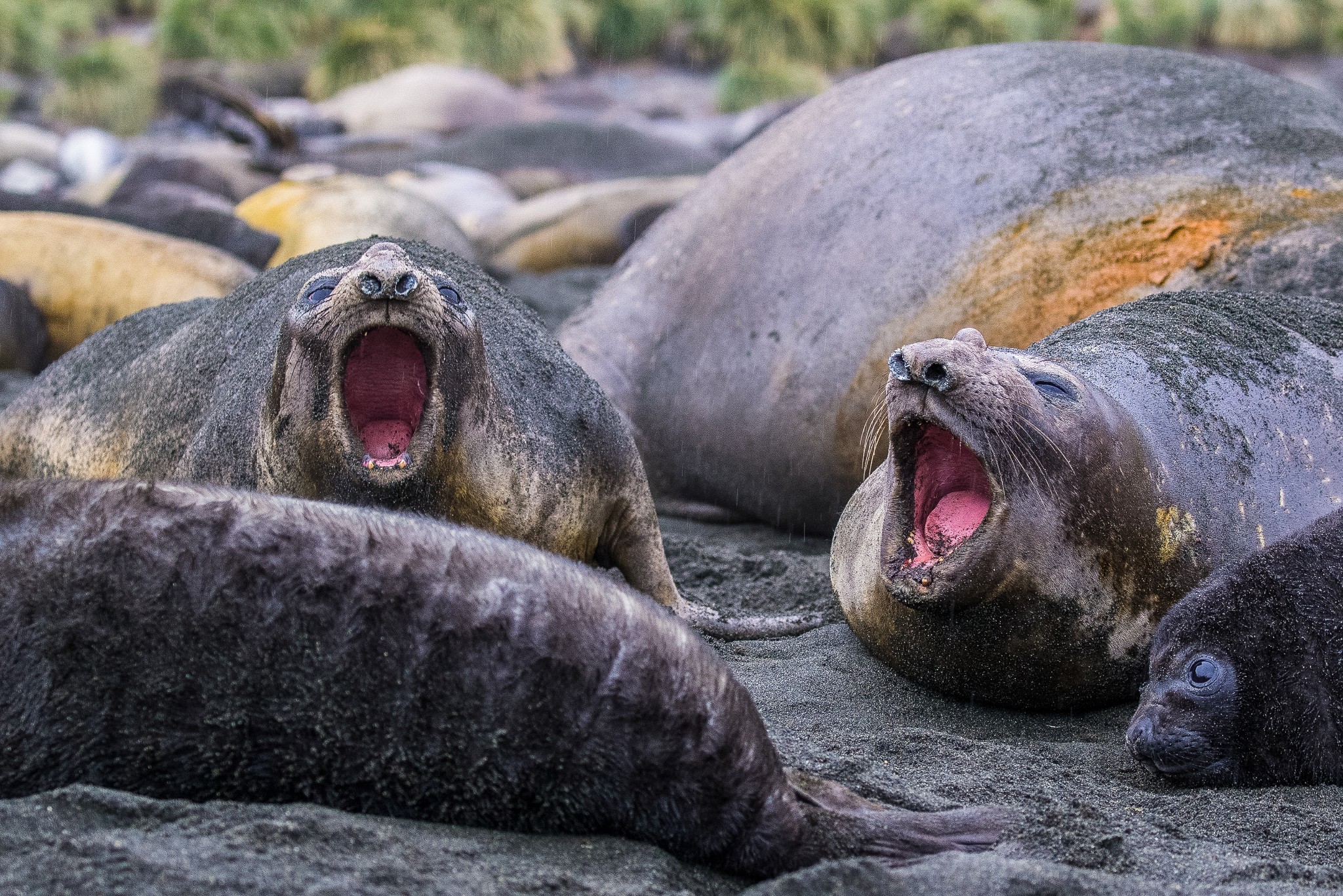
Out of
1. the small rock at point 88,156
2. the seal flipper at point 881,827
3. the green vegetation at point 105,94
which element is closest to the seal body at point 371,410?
the seal flipper at point 881,827

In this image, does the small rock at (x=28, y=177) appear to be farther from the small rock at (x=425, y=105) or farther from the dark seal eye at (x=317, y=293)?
the dark seal eye at (x=317, y=293)

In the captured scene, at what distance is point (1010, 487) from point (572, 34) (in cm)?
2976

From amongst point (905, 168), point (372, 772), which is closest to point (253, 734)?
point (372, 772)

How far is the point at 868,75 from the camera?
5988mm

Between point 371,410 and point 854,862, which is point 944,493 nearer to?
point 371,410

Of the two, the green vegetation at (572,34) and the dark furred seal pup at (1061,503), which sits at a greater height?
the green vegetation at (572,34)

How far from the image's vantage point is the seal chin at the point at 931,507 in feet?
10.8

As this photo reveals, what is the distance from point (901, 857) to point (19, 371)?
605 cm

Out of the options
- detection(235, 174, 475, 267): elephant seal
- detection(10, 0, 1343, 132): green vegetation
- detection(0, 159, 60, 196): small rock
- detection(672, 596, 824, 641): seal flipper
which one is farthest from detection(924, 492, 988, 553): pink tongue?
detection(10, 0, 1343, 132): green vegetation

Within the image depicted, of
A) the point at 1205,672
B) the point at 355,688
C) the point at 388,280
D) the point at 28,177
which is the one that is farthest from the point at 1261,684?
the point at 28,177

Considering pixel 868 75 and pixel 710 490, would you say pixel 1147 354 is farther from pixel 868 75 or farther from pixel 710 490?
pixel 868 75

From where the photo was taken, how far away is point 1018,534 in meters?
3.26

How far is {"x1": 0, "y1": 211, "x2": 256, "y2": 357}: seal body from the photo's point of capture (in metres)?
7.27

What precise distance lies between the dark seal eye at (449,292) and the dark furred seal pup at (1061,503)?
0.98 meters
